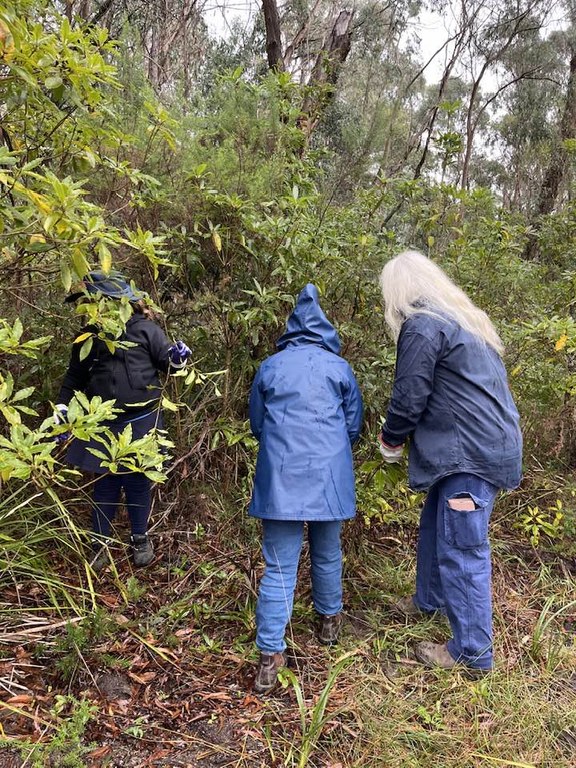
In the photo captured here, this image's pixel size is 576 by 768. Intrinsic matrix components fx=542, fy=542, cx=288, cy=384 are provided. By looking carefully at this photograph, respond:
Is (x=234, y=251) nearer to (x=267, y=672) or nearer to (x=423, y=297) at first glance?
(x=423, y=297)

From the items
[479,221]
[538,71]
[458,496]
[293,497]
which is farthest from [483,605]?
[538,71]

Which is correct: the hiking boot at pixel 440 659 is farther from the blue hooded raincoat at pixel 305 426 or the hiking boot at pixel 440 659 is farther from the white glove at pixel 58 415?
the white glove at pixel 58 415

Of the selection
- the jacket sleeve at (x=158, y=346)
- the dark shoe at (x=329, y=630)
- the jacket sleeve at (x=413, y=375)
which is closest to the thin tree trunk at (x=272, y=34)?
the jacket sleeve at (x=158, y=346)

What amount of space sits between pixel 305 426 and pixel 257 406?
34cm

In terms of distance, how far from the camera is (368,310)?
3684mm

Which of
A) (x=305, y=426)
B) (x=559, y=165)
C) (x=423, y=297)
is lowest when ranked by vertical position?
(x=305, y=426)

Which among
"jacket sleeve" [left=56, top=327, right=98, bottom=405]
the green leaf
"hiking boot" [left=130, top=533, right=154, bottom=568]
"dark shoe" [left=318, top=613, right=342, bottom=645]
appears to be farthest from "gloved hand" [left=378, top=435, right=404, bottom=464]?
the green leaf

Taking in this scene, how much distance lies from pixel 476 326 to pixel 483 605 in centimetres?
130

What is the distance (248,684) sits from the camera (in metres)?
2.52

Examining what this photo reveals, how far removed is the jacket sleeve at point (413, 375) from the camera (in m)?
2.47

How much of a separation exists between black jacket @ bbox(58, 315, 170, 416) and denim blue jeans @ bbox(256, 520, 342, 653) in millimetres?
1114

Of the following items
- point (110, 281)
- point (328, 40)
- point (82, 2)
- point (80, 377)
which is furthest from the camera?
point (328, 40)

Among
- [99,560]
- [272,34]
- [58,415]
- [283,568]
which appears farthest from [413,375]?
[272,34]

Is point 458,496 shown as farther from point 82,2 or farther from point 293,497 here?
point 82,2
